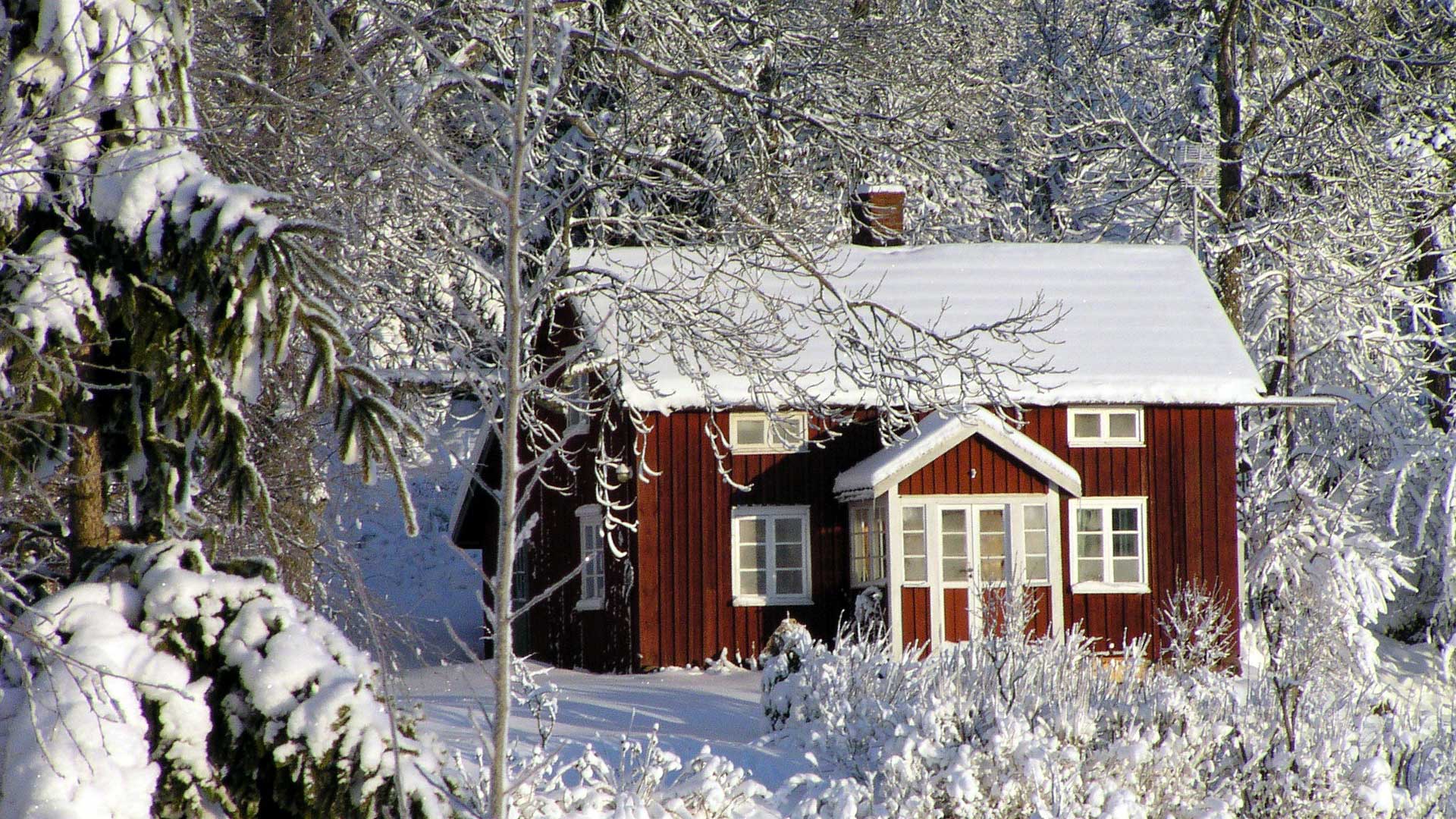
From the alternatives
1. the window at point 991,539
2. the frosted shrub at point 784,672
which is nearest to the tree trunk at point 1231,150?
the window at point 991,539

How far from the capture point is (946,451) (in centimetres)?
1661

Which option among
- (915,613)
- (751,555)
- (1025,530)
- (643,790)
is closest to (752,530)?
(751,555)

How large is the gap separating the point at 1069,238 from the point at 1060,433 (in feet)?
31.9

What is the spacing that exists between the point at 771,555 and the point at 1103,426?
420 cm

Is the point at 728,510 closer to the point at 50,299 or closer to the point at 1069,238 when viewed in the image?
the point at 1069,238

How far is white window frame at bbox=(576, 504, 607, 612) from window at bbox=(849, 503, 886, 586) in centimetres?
289

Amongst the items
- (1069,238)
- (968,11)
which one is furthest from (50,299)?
(1069,238)

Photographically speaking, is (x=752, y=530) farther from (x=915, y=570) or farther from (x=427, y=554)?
(x=427, y=554)

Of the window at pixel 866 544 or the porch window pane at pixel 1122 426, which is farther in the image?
the porch window pane at pixel 1122 426

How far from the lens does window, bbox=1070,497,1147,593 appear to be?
56.6 ft

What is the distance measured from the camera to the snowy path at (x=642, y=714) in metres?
10.1

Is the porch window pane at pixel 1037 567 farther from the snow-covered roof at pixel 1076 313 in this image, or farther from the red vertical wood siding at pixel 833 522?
the snow-covered roof at pixel 1076 313

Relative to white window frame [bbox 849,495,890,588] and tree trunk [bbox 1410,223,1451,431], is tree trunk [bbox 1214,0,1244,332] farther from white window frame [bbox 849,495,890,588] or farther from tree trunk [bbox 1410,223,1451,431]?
white window frame [bbox 849,495,890,588]

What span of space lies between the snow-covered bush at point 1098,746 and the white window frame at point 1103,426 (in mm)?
7210
